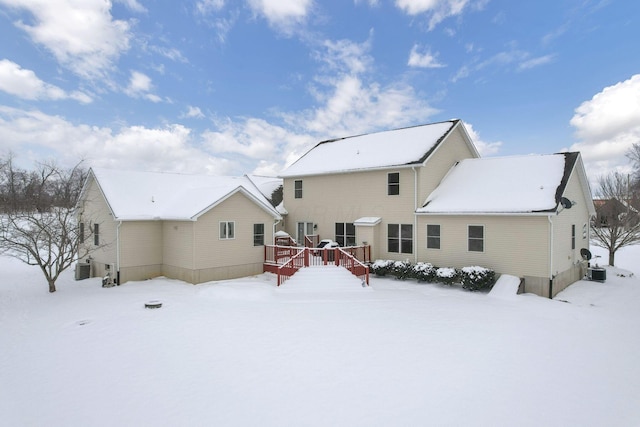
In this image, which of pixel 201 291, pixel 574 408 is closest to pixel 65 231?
pixel 201 291

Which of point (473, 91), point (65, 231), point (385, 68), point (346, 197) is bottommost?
point (65, 231)

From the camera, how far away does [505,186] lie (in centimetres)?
1709

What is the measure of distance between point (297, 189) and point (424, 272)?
10899 millimetres

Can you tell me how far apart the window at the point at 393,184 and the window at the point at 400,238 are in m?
1.86

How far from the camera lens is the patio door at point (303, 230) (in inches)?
922

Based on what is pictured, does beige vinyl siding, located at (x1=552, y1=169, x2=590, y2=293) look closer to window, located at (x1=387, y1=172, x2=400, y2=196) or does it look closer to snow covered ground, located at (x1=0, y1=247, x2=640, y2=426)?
snow covered ground, located at (x1=0, y1=247, x2=640, y2=426)

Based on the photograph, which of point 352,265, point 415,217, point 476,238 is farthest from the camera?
point 415,217

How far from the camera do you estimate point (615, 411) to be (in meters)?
6.15

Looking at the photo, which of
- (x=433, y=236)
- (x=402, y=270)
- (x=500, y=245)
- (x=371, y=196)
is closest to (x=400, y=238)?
(x=433, y=236)

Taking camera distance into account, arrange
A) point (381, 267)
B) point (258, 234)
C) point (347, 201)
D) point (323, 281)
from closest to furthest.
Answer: point (323, 281), point (381, 267), point (258, 234), point (347, 201)

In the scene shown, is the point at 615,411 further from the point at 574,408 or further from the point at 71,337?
the point at 71,337

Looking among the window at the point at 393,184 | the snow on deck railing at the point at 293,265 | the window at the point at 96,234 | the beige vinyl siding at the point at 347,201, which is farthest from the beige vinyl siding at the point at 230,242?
the window at the point at 393,184

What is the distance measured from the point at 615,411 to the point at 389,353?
4263 millimetres

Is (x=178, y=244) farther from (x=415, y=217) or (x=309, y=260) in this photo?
(x=415, y=217)
